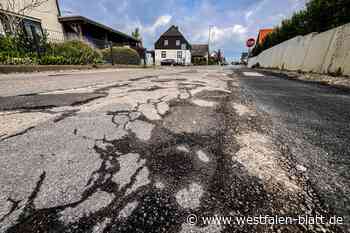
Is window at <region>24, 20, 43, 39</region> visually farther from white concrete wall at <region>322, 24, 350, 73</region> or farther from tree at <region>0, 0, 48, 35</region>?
white concrete wall at <region>322, 24, 350, 73</region>

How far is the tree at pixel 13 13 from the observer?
26.7 ft

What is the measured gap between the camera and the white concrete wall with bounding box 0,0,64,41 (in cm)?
1047

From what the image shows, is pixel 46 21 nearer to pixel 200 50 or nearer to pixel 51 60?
pixel 51 60

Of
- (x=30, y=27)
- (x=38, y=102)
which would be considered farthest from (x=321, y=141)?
(x=30, y=27)

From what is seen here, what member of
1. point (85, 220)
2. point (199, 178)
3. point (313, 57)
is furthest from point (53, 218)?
point (313, 57)

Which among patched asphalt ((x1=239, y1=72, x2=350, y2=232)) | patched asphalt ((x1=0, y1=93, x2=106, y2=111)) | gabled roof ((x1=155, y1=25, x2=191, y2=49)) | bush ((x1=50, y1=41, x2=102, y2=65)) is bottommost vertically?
patched asphalt ((x1=239, y1=72, x2=350, y2=232))

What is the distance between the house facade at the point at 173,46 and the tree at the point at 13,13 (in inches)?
1256

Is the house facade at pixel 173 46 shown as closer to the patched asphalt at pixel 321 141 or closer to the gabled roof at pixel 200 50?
the gabled roof at pixel 200 50

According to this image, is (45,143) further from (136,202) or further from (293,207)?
(293,207)

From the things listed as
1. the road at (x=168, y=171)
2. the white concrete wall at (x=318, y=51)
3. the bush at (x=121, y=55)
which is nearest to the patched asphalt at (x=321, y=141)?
the road at (x=168, y=171)

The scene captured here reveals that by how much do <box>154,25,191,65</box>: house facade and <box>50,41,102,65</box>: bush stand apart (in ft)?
105

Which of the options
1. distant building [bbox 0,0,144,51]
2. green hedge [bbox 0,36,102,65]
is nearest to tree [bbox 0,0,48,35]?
distant building [bbox 0,0,144,51]

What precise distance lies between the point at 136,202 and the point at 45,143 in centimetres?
89

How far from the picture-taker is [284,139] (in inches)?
50.1
